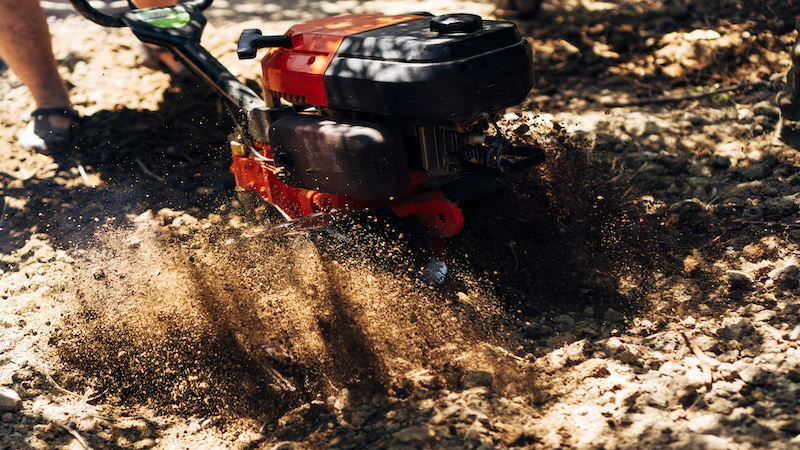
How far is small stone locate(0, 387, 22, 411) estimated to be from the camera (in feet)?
7.66

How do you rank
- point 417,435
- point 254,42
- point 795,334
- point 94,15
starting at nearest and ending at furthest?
point 417,435, point 795,334, point 254,42, point 94,15

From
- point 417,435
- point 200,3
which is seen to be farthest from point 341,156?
point 200,3

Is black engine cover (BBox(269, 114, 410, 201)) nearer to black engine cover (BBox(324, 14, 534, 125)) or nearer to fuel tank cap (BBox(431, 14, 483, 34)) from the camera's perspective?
black engine cover (BBox(324, 14, 534, 125))

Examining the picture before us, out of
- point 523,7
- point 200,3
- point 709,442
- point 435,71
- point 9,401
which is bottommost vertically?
point 9,401

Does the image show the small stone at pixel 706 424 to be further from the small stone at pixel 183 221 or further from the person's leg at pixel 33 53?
the person's leg at pixel 33 53

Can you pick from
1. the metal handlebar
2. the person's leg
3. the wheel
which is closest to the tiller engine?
the metal handlebar

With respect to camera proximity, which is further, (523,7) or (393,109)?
(523,7)

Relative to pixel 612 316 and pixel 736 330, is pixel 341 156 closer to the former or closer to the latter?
pixel 612 316

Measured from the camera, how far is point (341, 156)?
245cm

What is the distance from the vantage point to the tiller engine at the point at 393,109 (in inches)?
89.9

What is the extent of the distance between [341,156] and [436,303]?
767 millimetres

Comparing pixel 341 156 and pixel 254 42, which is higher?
pixel 254 42

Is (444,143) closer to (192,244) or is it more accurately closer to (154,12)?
(192,244)

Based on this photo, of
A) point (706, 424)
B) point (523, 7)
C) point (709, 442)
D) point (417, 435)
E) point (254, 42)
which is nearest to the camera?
point (709, 442)
